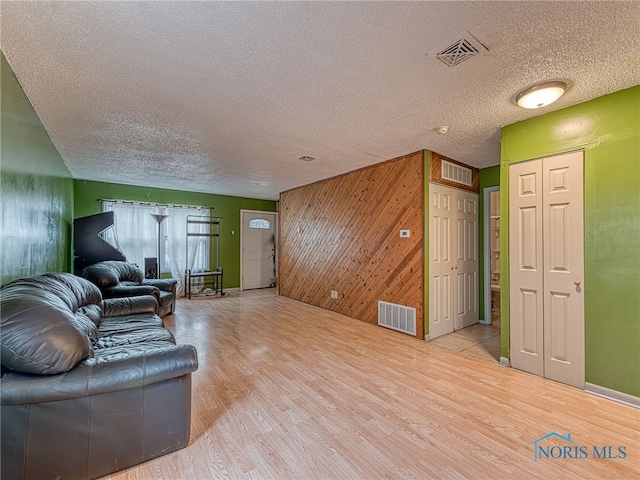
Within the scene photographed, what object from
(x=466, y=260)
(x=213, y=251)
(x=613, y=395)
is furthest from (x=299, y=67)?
(x=213, y=251)

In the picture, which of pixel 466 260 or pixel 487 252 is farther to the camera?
pixel 487 252

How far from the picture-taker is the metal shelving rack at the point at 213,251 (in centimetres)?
654

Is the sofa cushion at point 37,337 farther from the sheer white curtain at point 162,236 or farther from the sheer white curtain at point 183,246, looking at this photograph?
the sheer white curtain at point 183,246

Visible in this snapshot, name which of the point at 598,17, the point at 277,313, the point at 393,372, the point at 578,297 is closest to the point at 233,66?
the point at 598,17

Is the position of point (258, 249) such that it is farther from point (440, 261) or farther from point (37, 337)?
point (37, 337)

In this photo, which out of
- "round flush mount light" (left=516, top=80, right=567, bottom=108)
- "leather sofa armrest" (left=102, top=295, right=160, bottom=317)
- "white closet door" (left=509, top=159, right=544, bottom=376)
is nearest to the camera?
"round flush mount light" (left=516, top=80, right=567, bottom=108)

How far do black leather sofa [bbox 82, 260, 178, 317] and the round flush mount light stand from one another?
5.09m

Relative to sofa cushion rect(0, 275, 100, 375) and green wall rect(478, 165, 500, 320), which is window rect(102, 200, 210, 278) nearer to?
sofa cushion rect(0, 275, 100, 375)

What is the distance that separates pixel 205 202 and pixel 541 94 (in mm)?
6555

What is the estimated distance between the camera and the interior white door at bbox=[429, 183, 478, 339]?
12.4 ft

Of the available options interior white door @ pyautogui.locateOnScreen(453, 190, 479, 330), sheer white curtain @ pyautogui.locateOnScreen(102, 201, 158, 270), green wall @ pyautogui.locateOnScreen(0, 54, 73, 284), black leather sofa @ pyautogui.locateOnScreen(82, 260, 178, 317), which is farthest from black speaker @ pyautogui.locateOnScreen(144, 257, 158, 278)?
interior white door @ pyautogui.locateOnScreen(453, 190, 479, 330)

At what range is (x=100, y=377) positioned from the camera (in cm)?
148

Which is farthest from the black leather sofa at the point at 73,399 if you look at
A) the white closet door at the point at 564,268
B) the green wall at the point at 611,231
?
the green wall at the point at 611,231

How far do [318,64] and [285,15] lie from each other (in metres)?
0.45
